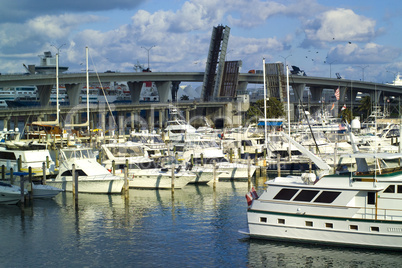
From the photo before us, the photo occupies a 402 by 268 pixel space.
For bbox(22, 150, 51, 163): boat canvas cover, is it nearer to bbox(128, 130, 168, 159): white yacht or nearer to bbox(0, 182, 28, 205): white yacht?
bbox(0, 182, 28, 205): white yacht

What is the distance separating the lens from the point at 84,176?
3722cm

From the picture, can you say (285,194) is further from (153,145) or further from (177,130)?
(177,130)

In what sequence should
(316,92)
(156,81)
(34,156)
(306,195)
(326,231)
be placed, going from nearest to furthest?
(326,231), (306,195), (34,156), (156,81), (316,92)

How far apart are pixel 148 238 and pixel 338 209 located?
31.2ft

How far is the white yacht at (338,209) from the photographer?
22016 mm

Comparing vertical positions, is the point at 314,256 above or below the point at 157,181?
below

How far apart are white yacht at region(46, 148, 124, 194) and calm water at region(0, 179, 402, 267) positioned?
709 mm

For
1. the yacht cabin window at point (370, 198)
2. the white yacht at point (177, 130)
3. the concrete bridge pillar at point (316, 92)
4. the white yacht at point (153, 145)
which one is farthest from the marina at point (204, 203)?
the concrete bridge pillar at point (316, 92)

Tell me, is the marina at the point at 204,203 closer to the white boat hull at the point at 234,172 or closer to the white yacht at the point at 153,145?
the white boat hull at the point at 234,172

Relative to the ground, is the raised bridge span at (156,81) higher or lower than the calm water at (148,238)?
higher

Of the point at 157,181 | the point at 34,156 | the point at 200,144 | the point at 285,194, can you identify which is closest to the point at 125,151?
the point at 157,181

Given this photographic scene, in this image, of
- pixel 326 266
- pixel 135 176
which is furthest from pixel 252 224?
pixel 135 176

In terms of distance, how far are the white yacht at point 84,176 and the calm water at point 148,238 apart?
71 centimetres

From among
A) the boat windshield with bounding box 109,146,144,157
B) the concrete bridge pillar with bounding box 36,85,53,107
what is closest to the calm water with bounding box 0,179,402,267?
the boat windshield with bounding box 109,146,144,157
